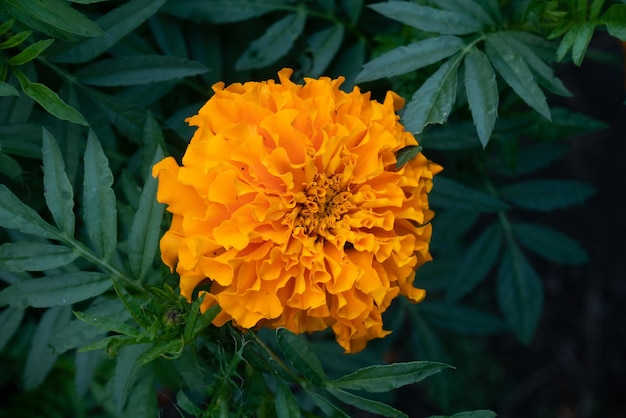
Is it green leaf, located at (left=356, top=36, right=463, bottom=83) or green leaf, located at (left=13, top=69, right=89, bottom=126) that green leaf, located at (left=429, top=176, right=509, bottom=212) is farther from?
green leaf, located at (left=13, top=69, right=89, bottom=126)

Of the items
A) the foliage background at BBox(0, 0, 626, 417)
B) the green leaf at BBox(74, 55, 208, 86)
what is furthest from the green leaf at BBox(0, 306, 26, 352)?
the green leaf at BBox(74, 55, 208, 86)

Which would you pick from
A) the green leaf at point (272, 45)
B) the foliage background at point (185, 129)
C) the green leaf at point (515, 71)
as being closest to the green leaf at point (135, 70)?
the foliage background at point (185, 129)

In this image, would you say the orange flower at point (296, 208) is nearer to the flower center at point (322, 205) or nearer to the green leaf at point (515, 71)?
the flower center at point (322, 205)

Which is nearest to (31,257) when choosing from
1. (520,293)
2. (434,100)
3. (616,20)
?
(434,100)

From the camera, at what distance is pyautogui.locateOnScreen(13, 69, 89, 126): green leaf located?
110cm

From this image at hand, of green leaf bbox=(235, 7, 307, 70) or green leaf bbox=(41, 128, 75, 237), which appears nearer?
green leaf bbox=(41, 128, 75, 237)

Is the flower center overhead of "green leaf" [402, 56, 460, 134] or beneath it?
beneath

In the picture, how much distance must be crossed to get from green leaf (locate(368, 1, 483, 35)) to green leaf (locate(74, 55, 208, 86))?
347 millimetres

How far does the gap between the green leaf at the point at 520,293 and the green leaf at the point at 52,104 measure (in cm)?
107

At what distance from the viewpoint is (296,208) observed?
109cm

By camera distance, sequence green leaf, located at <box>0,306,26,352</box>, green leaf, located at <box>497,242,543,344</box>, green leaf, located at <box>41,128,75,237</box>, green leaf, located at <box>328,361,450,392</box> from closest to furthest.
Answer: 1. green leaf, located at <box>328,361,450,392</box>
2. green leaf, located at <box>41,128,75,237</box>
3. green leaf, located at <box>0,306,26,352</box>
4. green leaf, located at <box>497,242,543,344</box>

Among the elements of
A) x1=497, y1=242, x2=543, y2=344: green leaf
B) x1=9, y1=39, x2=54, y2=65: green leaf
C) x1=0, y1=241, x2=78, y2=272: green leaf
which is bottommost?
x1=497, y1=242, x2=543, y2=344: green leaf

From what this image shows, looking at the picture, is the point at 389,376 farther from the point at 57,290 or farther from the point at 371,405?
the point at 57,290

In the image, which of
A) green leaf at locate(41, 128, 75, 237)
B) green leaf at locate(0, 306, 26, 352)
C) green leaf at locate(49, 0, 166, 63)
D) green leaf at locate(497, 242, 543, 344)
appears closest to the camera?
green leaf at locate(41, 128, 75, 237)
